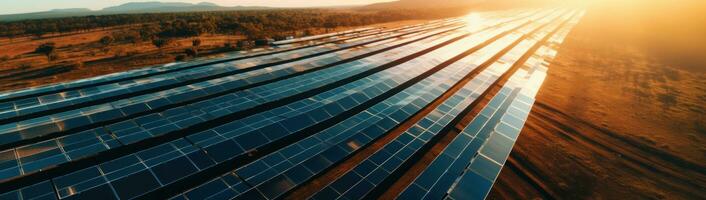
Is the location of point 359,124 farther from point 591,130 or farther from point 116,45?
point 116,45

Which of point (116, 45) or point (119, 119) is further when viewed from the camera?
point (116, 45)

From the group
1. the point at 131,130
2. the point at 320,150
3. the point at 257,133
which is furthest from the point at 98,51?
the point at 320,150

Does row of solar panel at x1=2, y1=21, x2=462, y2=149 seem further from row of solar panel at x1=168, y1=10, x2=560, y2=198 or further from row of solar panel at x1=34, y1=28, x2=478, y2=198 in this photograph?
row of solar panel at x1=168, y1=10, x2=560, y2=198

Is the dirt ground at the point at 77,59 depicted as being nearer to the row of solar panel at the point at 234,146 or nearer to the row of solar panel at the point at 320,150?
the row of solar panel at the point at 234,146

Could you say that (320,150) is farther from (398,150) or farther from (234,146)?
(234,146)

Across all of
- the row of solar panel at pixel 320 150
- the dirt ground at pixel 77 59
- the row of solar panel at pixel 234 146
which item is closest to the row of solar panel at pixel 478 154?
the row of solar panel at pixel 320 150

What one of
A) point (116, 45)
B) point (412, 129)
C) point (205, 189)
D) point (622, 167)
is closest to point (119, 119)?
point (205, 189)
